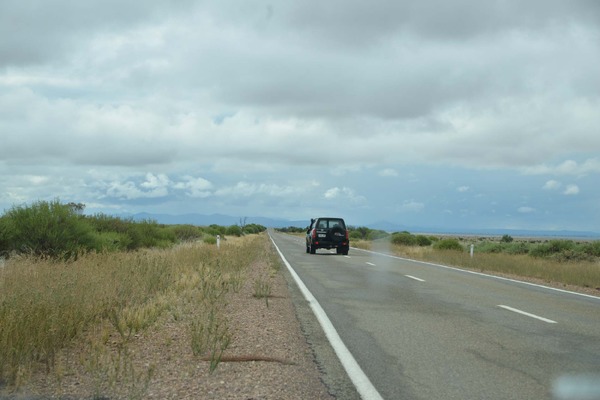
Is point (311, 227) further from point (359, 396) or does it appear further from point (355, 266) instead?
point (359, 396)

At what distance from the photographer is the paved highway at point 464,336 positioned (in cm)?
640

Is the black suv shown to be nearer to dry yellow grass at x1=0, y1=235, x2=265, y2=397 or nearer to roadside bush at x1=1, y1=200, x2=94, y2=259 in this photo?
roadside bush at x1=1, y1=200, x2=94, y2=259

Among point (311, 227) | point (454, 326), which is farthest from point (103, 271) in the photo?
point (311, 227)

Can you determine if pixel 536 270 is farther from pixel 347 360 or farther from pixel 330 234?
pixel 347 360

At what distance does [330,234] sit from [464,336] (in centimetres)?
2484

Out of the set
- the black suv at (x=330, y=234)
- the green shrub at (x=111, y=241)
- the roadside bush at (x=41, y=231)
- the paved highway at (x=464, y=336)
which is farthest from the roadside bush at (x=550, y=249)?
the roadside bush at (x=41, y=231)

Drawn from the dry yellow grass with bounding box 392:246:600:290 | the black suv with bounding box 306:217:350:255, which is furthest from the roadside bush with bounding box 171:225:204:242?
the dry yellow grass with bounding box 392:246:600:290

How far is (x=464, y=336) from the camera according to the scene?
356 inches

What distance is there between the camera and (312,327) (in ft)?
32.4

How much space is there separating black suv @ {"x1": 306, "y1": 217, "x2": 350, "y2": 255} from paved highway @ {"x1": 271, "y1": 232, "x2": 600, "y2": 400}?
16.6m

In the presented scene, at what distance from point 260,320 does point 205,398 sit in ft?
15.3

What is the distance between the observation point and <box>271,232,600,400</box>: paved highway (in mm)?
6402

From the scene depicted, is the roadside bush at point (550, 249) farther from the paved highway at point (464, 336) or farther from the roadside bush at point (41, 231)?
the roadside bush at point (41, 231)

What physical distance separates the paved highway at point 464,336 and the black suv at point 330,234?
1658cm
